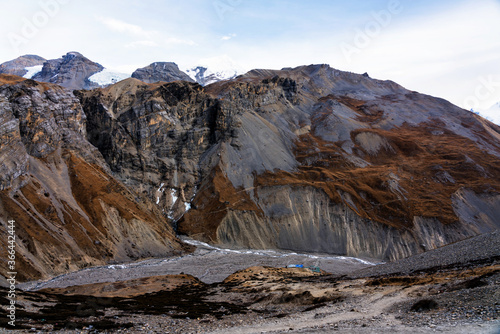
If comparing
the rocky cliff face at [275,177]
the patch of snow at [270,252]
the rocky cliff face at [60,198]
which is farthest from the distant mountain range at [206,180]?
the patch of snow at [270,252]

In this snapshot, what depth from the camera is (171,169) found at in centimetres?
10938

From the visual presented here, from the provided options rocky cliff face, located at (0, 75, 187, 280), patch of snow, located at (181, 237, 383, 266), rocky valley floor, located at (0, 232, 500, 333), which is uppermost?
rocky cliff face, located at (0, 75, 187, 280)

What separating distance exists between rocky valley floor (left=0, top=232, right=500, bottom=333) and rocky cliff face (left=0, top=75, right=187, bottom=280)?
11349mm

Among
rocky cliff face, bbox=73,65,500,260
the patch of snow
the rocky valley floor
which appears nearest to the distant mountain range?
rocky cliff face, bbox=73,65,500,260

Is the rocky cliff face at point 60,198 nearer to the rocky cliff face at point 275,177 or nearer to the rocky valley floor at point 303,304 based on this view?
the rocky valley floor at point 303,304

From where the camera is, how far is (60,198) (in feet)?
236

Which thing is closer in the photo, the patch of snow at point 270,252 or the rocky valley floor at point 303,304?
the rocky valley floor at point 303,304

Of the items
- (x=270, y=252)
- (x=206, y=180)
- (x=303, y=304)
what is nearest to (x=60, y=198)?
(x=206, y=180)

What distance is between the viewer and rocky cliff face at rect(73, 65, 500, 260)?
313 feet

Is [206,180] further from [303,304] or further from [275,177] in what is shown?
[303,304]

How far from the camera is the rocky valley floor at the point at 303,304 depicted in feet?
76.3

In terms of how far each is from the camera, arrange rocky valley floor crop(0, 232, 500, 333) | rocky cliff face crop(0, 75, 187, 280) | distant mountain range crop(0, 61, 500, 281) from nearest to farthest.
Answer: rocky valley floor crop(0, 232, 500, 333)
rocky cliff face crop(0, 75, 187, 280)
distant mountain range crop(0, 61, 500, 281)

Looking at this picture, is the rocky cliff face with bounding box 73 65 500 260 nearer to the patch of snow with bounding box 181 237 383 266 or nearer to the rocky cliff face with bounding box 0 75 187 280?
the patch of snow with bounding box 181 237 383 266

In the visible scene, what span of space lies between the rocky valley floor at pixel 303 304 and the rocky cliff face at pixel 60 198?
11349 mm
